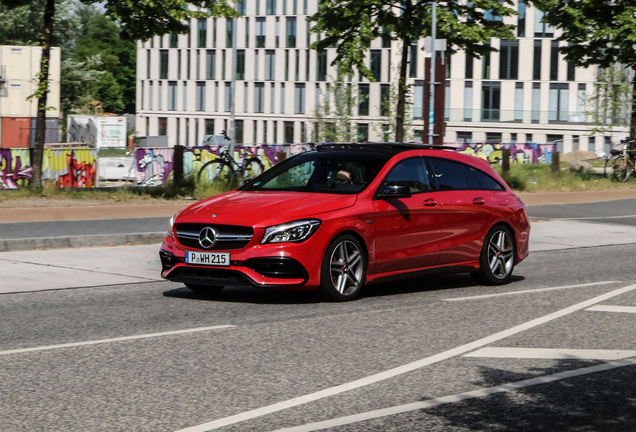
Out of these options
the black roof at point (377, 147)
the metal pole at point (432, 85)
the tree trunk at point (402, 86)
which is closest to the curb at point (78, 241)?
the black roof at point (377, 147)

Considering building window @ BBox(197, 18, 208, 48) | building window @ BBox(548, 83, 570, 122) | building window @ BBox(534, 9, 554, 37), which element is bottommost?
building window @ BBox(548, 83, 570, 122)

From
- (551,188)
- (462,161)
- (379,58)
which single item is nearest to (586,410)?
(462,161)

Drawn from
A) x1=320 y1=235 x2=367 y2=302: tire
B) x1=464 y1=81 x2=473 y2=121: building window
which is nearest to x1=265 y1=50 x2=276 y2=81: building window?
x1=464 y1=81 x2=473 y2=121: building window

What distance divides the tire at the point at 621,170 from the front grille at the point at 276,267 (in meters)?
28.0

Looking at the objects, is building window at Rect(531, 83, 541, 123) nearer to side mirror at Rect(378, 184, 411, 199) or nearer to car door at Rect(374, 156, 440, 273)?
car door at Rect(374, 156, 440, 273)

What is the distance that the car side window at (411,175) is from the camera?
9.93m

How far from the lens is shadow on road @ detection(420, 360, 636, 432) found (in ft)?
16.9

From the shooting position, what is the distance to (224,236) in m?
8.88

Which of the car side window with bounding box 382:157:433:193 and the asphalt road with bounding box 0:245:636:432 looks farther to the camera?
the car side window with bounding box 382:157:433:193

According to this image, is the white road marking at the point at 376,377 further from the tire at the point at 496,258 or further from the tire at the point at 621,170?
the tire at the point at 621,170

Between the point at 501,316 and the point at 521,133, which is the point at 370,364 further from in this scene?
the point at 521,133

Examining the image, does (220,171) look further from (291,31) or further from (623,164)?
(291,31)

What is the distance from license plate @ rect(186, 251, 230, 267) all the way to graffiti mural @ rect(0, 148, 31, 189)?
20.2 meters

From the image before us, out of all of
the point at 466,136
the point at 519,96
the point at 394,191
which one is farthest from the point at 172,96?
the point at 394,191
